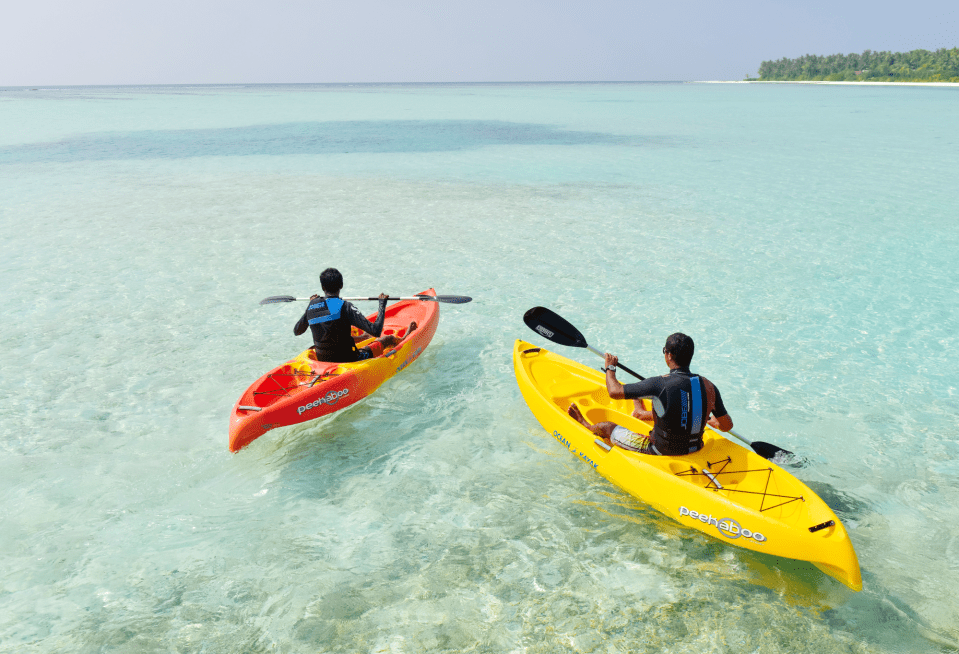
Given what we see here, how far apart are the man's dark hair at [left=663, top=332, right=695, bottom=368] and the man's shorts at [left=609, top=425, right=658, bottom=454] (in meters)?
0.81

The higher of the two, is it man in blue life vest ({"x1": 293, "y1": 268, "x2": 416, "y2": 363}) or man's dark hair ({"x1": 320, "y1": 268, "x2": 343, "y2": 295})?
man's dark hair ({"x1": 320, "y1": 268, "x2": 343, "y2": 295})

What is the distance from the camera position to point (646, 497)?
17.2ft

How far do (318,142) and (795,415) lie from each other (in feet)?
104

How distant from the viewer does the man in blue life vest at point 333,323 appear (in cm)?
677

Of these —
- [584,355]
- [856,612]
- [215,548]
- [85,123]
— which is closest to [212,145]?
[85,123]

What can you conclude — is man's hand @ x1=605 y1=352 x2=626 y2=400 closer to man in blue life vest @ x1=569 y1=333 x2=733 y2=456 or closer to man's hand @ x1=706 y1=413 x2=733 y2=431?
man in blue life vest @ x1=569 y1=333 x2=733 y2=456

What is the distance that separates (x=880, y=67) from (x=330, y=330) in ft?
531

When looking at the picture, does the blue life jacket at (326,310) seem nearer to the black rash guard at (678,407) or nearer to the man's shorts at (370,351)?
the man's shorts at (370,351)

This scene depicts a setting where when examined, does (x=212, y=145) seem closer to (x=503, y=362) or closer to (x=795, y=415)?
(x=503, y=362)

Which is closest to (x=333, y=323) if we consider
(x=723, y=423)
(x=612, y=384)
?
(x=612, y=384)

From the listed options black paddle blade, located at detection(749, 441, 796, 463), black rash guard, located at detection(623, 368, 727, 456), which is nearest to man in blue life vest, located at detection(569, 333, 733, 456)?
black rash guard, located at detection(623, 368, 727, 456)

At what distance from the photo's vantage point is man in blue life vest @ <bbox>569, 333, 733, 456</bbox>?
4.93 metres

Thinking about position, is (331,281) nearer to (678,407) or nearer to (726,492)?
(678,407)

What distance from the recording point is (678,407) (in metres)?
5.00
